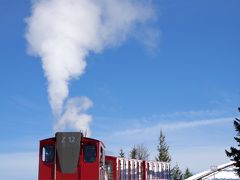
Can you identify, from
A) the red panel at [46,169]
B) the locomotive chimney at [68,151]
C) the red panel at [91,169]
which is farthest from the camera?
the red panel at [46,169]

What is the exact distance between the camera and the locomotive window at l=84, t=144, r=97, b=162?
922 inches

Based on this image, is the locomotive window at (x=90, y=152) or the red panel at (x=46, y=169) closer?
the locomotive window at (x=90, y=152)

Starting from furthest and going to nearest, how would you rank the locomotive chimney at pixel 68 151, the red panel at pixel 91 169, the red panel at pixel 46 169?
the red panel at pixel 46 169 < the locomotive chimney at pixel 68 151 < the red panel at pixel 91 169

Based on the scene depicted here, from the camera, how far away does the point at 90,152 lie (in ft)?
77.3

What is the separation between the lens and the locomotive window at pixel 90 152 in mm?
23422

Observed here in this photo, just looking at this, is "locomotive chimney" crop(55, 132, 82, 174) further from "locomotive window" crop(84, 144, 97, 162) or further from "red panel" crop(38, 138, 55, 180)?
"red panel" crop(38, 138, 55, 180)

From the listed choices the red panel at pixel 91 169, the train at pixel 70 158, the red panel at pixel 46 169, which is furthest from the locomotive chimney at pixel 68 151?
the red panel at pixel 46 169

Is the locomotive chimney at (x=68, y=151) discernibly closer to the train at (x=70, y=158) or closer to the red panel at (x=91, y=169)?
the train at (x=70, y=158)

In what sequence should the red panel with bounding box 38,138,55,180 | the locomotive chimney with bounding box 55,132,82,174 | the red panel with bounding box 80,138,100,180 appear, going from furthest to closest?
the red panel with bounding box 38,138,55,180 → the locomotive chimney with bounding box 55,132,82,174 → the red panel with bounding box 80,138,100,180

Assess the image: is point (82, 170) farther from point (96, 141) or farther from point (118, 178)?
point (118, 178)

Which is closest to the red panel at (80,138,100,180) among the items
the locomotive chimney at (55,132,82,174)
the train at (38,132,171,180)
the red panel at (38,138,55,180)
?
the train at (38,132,171,180)

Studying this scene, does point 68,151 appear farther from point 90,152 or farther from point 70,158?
point 90,152

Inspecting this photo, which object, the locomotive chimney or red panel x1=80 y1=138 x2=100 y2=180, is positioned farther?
the locomotive chimney

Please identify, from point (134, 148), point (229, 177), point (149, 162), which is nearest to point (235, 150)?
point (149, 162)
